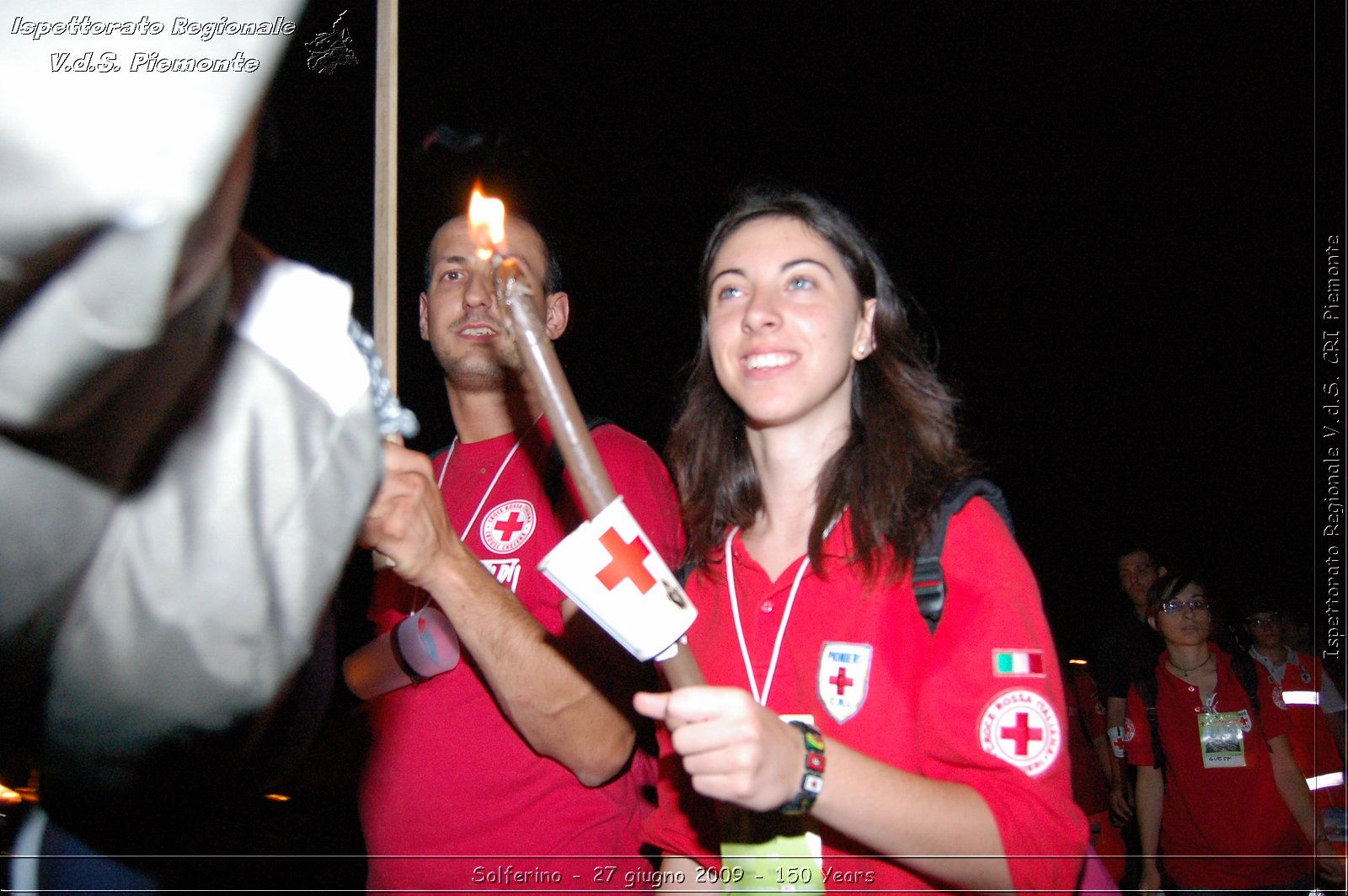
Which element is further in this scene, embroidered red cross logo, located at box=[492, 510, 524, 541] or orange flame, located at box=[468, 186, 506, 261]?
embroidered red cross logo, located at box=[492, 510, 524, 541]

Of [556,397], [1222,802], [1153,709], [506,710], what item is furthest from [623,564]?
[1153,709]

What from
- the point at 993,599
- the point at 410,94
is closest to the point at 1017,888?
the point at 993,599

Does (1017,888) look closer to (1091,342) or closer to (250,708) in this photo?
(250,708)

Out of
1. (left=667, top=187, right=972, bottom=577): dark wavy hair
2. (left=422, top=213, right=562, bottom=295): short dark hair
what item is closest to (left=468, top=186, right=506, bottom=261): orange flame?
(left=667, top=187, right=972, bottom=577): dark wavy hair

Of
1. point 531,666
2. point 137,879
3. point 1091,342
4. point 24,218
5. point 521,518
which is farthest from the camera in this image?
point 1091,342

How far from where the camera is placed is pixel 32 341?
1.88 feet

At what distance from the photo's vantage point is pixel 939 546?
1.75 metres

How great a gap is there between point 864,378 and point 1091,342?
10730 millimetres

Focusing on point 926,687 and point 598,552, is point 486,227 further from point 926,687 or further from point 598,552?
point 926,687

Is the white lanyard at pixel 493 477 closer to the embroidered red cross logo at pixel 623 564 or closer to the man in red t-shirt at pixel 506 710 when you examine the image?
the man in red t-shirt at pixel 506 710

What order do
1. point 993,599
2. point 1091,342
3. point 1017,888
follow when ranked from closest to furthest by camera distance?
point 1017,888
point 993,599
point 1091,342

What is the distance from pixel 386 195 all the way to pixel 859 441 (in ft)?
4.21

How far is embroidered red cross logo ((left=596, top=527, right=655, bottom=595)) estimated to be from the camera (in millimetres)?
1193

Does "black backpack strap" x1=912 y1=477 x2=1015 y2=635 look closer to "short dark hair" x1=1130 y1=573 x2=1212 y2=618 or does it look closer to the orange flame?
the orange flame
